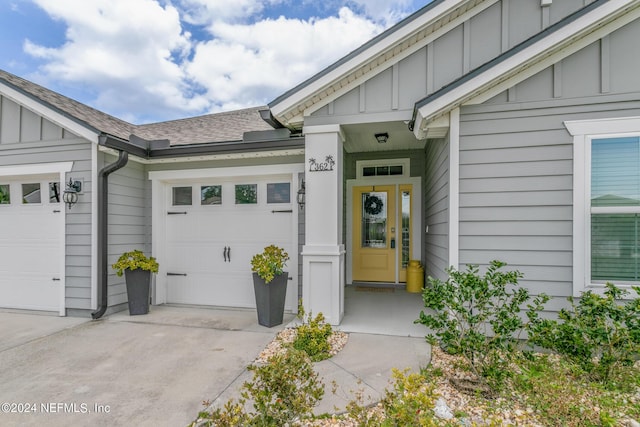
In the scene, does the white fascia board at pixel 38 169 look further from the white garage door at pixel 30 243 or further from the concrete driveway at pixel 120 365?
the concrete driveway at pixel 120 365

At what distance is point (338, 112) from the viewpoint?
395 centimetres

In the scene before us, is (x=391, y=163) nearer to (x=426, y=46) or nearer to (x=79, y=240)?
(x=426, y=46)

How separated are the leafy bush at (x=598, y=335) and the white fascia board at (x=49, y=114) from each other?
229 inches

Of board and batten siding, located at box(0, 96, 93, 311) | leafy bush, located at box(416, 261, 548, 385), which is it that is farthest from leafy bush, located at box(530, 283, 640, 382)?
board and batten siding, located at box(0, 96, 93, 311)

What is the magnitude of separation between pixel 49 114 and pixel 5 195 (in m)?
1.87

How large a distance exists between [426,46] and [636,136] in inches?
89.7

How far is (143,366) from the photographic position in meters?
3.02

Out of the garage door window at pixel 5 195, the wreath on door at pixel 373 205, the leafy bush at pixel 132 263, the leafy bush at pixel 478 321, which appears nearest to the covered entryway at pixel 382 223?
the wreath on door at pixel 373 205

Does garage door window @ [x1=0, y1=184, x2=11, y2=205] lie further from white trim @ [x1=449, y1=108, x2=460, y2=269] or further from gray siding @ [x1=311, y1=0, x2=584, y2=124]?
white trim @ [x1=449, y1=108, x2=460, y2=269]

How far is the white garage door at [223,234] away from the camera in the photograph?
16.1 ft

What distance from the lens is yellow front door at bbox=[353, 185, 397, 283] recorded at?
648 cm

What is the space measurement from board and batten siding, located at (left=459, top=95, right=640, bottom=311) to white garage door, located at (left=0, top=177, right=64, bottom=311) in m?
5.81

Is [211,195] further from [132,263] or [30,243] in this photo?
[30,243]

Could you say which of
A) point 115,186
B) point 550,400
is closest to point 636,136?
point 550,400
